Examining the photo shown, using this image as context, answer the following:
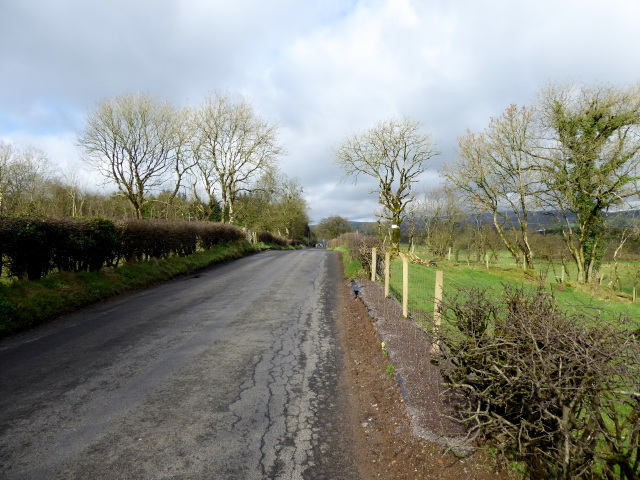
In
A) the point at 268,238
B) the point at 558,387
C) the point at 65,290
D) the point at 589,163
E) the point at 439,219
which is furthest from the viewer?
the point at 439,219

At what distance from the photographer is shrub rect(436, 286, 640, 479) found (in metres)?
2.34

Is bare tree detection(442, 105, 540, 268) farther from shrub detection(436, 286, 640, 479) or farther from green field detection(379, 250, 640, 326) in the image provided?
shrub detection(436, 286, 640, 479)

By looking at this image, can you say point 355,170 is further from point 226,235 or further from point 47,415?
point 47,415

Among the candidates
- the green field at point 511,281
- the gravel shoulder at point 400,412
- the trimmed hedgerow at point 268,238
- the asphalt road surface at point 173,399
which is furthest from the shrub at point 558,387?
the trimmed hedgerow at point 268,238

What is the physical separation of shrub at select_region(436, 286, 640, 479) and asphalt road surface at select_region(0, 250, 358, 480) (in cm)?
152

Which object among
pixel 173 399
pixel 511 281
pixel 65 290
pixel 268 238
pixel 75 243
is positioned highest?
pixel 75 243

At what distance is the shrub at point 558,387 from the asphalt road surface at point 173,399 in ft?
4.99

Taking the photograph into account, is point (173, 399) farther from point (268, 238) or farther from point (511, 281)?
point (268, 238)

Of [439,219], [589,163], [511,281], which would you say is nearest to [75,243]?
[511,281]

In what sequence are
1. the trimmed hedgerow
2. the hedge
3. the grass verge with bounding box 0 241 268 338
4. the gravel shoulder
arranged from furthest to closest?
the trimmed hedgerow → the hedge → the grass verge with bounding box 0 241 268 338 → the gravel shoulder

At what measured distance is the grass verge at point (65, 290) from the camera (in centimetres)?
726

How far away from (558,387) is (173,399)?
161 inches

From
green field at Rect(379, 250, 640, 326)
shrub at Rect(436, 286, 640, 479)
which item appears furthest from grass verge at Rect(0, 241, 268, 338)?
shrub at Rect(436, 286, 640, 479)

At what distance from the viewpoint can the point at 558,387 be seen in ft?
7.86
